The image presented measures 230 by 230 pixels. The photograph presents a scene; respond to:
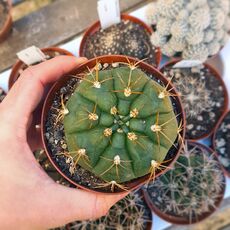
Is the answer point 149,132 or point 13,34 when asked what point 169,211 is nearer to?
point 149,132

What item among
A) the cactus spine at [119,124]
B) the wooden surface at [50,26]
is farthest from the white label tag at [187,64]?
the cactus spine at [119,124]

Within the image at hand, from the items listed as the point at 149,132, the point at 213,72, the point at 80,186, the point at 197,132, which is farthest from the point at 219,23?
the point at 80,186

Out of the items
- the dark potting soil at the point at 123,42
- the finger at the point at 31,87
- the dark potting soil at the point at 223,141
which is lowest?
the dark potting soil at the point at 223,141

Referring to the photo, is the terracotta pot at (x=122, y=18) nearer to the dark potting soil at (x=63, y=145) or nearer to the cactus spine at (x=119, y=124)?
the dark potting soil at (x=63, y=145)

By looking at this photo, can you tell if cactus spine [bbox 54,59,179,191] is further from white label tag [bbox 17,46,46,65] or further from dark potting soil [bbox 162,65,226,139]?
dark potting soil [bbox 162,65,226,139]

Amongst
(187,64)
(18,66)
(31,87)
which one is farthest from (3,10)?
(187,64)
